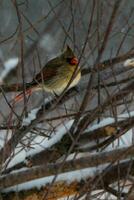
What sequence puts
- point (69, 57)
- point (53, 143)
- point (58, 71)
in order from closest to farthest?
point (53, 143) < point (69, 57) < point (58, 71)

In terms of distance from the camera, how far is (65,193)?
3.44 metres

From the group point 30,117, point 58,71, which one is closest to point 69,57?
point 58,71

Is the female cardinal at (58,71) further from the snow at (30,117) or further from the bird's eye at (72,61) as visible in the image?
the snow at (30,117)

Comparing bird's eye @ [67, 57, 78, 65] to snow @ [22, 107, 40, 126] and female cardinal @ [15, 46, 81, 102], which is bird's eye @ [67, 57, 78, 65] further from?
snow @ [22, 107, 40, 126]

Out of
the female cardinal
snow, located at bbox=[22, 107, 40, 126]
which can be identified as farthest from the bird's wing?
snow, located at bbox=[22, 107, 40, 126]

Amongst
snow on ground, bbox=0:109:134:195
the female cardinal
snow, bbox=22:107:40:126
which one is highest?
the female cardinal

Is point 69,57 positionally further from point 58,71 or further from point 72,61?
point 58,71

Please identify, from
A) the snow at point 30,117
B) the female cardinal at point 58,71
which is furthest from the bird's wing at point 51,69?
the snow at point 30,117

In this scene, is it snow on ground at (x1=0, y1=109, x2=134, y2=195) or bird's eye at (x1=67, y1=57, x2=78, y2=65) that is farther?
bird's eye at (x1=67, y1=57, x2=78, y2=65)

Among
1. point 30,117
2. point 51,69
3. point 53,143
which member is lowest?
point 53,143

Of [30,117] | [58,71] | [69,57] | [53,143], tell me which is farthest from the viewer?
[58,71]

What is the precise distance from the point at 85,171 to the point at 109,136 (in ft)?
1.05

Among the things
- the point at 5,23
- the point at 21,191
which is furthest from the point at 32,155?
the point at 5,23

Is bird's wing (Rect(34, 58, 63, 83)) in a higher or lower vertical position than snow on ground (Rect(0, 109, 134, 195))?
higher
